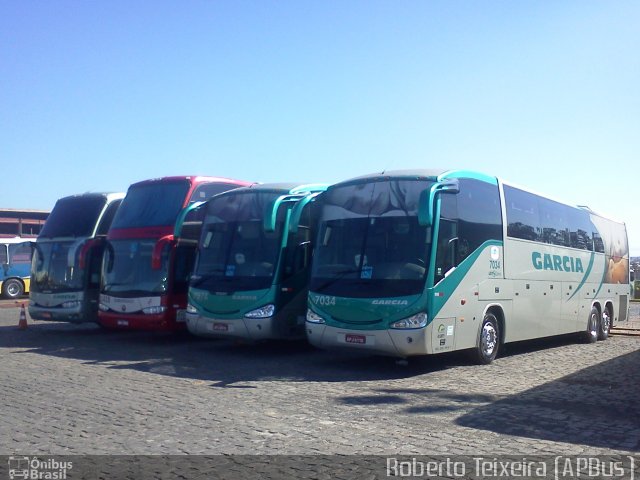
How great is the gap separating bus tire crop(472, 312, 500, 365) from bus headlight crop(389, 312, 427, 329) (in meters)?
1.98

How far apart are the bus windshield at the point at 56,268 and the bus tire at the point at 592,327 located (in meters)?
13.4

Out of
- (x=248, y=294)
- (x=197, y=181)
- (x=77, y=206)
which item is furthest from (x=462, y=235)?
(x=77, y=206)

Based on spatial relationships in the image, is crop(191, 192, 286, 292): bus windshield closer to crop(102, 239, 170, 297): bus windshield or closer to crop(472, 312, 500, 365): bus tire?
crop(102, 239, 170, 297): bus windshield

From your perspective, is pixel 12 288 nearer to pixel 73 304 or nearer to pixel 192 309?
pixel 73 304

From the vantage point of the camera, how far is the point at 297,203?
14.5 metres

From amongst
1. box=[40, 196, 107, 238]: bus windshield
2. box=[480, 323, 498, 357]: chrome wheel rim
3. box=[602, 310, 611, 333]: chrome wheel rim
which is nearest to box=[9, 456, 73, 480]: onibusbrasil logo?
box=[480, 323, 498, 357]: chrome wheel rim

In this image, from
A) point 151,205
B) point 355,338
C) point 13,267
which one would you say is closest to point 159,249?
point 151,205

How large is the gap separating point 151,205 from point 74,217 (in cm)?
301

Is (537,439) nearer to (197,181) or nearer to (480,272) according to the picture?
(480,272)

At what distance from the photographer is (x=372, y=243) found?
12.4 metres

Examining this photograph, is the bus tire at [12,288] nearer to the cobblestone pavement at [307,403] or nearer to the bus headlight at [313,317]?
the cobblestone pavement at [307,403]

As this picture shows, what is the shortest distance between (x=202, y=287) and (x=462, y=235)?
5651mm

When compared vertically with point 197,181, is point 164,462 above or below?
below

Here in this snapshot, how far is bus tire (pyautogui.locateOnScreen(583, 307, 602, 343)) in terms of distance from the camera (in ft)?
62.6
